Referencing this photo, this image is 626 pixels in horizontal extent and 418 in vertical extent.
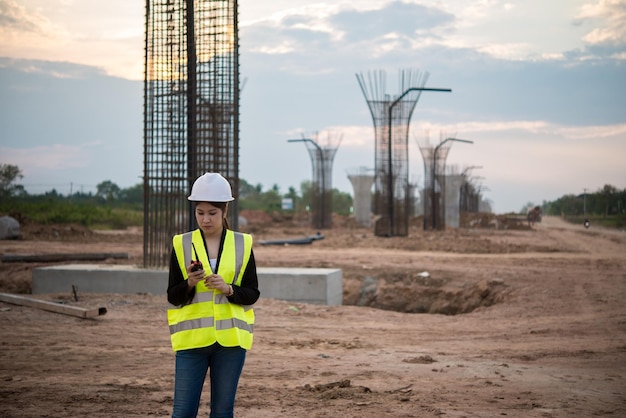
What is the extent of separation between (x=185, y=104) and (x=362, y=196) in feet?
115

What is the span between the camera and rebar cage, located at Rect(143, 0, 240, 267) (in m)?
12.9

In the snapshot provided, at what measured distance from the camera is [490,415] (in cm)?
557

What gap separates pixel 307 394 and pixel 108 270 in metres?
7.91

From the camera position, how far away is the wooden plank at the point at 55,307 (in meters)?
10.1

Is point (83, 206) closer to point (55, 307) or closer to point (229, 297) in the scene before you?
point (55, 307)

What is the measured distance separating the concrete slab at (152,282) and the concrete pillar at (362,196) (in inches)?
1320

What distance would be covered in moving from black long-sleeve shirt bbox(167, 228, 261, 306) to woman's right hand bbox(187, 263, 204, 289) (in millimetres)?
60

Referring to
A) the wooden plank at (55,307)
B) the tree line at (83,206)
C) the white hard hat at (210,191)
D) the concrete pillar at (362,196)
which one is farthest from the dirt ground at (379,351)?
the concrete pillar at (362,196)

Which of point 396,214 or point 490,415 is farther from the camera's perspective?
point 396,214

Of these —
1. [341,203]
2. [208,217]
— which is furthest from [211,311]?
[341,203]

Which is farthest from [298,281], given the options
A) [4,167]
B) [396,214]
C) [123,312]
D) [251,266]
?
[4,167]

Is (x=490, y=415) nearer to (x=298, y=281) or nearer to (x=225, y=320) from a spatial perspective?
(x=225, y=320)

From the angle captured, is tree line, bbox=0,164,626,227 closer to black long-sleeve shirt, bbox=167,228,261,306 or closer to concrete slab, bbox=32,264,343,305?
concrete slab, bbox=32,264,343,305

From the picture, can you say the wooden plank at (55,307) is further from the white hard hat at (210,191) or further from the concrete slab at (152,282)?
the white hard hat at (210,191)
